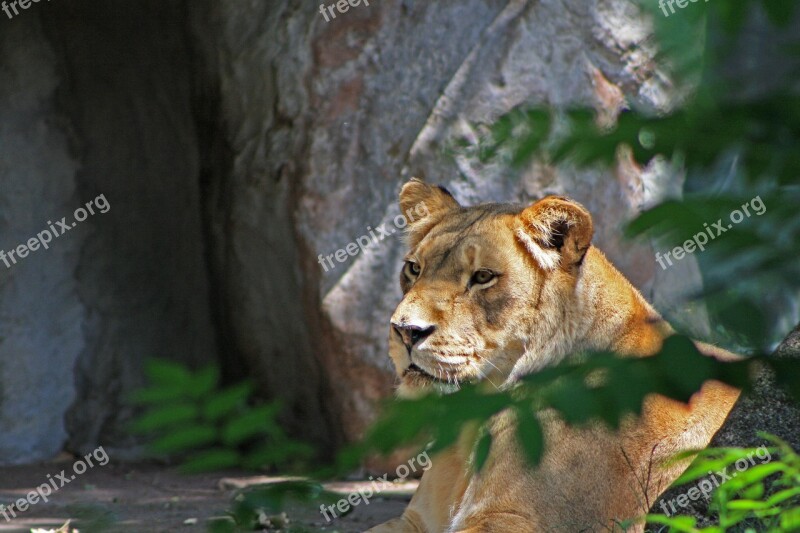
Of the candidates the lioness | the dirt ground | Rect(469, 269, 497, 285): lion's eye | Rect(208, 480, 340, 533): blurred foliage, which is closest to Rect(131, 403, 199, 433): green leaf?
Rect(208, 480, 340, 533): blurred foliage

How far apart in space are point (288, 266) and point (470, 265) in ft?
10.6

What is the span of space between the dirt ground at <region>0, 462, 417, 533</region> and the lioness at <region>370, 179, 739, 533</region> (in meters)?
1.55

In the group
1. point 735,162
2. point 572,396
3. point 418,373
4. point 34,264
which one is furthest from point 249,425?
point 34,264

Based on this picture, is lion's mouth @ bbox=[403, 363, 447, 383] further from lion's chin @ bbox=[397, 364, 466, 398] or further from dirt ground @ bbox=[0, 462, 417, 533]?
dirt ground @ bbox=[0, 462, 417, 533]

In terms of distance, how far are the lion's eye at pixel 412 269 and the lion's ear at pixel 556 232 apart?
1.42 ft

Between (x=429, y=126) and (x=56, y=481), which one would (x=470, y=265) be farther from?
(x=56, y=481)

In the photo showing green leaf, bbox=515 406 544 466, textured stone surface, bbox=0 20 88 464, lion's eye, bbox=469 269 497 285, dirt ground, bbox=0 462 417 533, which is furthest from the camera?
textured stone surface, bbox=0 20 88 464

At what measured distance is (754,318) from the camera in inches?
49.6

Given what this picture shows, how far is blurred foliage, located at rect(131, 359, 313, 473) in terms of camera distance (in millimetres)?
1317

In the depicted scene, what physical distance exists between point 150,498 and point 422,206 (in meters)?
3.01

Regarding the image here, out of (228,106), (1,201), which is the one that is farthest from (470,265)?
(1,201)

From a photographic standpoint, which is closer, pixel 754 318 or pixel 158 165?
pixel 754 318

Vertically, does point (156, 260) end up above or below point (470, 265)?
above

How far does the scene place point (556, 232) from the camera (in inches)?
153
